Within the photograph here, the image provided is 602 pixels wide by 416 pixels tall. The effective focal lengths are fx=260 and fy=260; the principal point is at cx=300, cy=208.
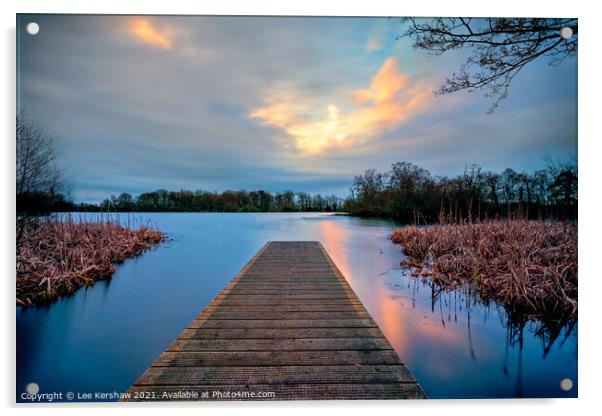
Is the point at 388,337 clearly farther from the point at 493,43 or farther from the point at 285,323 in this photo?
the point at 493,43

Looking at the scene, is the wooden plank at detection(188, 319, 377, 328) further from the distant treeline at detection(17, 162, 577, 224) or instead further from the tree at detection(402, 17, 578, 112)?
the tree at detection(402, 17, 578, 112)

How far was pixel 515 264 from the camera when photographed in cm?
312

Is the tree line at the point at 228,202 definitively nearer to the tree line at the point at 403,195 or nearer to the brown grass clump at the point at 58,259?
the tree line at the point at 403,195

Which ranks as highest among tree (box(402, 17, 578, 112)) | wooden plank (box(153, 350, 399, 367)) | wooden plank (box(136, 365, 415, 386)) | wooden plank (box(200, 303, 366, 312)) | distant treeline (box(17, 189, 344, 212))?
tree (box(402, 17, 578, 112))

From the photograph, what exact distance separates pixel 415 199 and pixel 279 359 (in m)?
7.07

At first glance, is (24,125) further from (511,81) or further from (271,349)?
(511,81)

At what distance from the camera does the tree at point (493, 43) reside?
2.12 m

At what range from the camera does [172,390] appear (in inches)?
53.3

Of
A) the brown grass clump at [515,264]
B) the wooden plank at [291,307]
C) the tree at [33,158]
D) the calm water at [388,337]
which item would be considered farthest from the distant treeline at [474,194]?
the tree at [33,158]

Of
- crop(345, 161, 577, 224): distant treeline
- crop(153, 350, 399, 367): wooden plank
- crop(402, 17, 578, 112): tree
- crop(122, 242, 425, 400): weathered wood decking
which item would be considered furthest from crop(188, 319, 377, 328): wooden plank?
crop(402, 17, 578, 112): tree

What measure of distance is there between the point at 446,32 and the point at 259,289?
9.68 ft

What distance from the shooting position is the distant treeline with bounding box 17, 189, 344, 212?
260 cm

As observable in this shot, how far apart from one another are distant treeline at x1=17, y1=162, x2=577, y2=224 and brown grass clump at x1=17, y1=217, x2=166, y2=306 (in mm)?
393

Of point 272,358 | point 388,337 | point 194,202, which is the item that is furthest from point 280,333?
point 194,202
